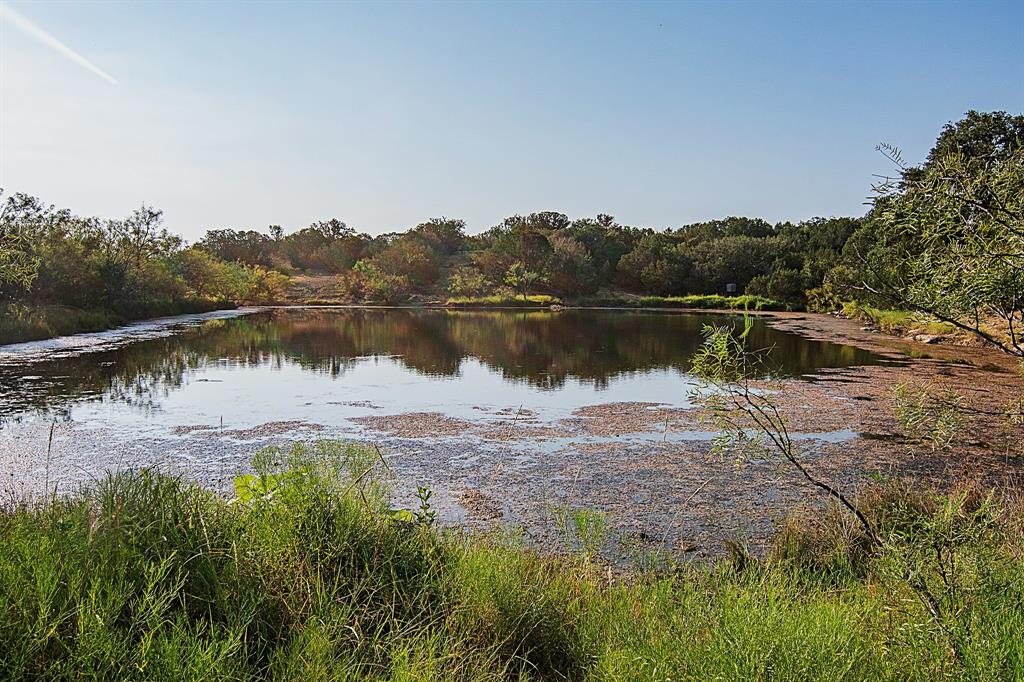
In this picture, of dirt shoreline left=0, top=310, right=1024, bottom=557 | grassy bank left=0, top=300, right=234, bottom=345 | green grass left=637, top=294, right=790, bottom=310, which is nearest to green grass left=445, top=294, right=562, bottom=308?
green grass left=637, top=294, right=790, bottom=310

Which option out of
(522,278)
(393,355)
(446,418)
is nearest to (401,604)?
(446,418)

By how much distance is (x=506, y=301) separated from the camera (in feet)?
162

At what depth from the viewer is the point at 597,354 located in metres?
20.0

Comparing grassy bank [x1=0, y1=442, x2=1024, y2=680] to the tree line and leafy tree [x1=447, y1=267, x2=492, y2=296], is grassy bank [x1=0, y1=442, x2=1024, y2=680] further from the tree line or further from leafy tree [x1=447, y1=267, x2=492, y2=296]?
leafy tree [x1=447, y1=267, x2=492, y2=296]

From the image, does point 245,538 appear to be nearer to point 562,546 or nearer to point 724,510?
point 562,546

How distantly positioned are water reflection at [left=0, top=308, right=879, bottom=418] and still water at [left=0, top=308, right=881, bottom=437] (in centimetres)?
4

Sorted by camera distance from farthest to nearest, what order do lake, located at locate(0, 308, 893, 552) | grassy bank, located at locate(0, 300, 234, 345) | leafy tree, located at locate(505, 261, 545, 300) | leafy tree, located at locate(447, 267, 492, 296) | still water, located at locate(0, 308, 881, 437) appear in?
1. leafy tree, located at locate(447, 267, 492, 296)
2. leafy tree, located at locate(505, 261, 545, 300)
3. grassy bank, located at locate(0, 300, 234, 345)
4. still water, located at locate(0, 308, 881, 437)
5. lake, located at locate(0, 308, 893, 552)

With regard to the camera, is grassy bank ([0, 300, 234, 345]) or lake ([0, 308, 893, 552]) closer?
lake ([0, 308, 893, 552])

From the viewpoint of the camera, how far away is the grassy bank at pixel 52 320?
20578mm

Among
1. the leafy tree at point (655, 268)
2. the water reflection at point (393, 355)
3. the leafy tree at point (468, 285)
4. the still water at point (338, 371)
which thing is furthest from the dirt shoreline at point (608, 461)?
the leafy tree at point (468, 285)

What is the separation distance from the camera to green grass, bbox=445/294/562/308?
4903 cm

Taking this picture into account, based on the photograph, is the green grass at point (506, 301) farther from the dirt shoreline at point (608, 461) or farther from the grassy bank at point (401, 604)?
the grassy bank at point (401, 604)

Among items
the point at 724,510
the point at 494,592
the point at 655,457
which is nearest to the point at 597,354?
the point at 655,457

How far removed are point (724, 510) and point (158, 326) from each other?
2611 cm
